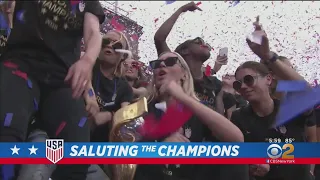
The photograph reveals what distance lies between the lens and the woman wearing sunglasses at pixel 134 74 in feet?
7.95

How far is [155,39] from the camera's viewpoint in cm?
245

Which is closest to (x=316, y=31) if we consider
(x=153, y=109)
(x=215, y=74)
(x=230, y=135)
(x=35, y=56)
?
(x=215, y=74)

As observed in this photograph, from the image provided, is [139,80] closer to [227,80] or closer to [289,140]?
[227,80]

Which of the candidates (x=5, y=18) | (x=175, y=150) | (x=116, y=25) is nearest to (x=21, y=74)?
(x=5, y=18)

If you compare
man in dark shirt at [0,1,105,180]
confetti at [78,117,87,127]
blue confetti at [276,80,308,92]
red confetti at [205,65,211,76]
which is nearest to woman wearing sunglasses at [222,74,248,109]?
red confetti at [205,65,211,76]

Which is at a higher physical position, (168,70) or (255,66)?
(255,66)

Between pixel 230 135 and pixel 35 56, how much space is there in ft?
3.10

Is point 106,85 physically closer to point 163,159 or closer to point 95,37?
point 163,159

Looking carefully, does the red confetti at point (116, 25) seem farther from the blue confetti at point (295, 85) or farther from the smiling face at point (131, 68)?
the blue confetti at point (295, 85)

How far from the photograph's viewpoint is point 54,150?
1651 millimetres

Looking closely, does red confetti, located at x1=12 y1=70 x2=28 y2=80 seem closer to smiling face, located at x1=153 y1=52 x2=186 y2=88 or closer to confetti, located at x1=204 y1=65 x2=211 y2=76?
smiling face, located at x1=153 y1=52 x2=186 y2=88

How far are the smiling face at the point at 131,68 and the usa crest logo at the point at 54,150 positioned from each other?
0.84m

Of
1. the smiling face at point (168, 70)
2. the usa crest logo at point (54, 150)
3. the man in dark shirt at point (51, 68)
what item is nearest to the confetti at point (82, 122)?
the man in dark shirt at point (51, 68)

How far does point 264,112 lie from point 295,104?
172 millimetres
